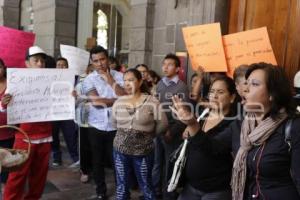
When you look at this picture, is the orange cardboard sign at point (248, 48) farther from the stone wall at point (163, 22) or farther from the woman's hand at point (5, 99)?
the woman's hand at point (5, 99)

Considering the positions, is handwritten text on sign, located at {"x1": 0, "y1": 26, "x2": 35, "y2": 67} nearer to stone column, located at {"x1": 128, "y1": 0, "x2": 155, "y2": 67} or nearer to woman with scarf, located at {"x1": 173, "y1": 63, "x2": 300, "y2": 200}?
stone column, located at {"x1": 128, "y1": 0, "x2": 155, "y2": 67}

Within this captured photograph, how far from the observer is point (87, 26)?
9.77 metres

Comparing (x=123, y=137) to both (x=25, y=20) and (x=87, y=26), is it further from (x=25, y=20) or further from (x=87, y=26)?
(x=25, y=20)

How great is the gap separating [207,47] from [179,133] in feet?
3.46

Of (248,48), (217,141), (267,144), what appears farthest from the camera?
(248,48)

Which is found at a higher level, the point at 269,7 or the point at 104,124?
A: the point at 269,7

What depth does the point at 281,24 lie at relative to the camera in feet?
13.7

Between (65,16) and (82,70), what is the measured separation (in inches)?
158

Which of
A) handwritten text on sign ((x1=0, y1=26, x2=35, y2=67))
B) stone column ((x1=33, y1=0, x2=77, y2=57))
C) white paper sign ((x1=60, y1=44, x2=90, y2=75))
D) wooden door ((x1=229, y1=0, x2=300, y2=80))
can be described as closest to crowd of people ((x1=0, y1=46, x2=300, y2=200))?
handwritten text on sign ((x1=0, y1=26, x2=35, y2=67))

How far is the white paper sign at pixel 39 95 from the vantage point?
3727 mm

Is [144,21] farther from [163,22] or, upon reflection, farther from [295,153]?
[295,153]

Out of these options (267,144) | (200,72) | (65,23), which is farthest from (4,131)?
(65,23)

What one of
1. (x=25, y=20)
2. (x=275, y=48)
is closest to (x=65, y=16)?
(x=25, y=20)

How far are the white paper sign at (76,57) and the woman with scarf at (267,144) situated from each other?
390cm
